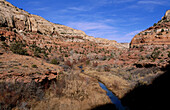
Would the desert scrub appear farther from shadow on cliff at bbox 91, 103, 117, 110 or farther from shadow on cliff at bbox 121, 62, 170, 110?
shadow on cliff at bbox 121, 62, 170, 110

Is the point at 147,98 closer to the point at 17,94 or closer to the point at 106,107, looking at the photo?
the point at 106,107

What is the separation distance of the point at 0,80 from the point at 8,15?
126 ft

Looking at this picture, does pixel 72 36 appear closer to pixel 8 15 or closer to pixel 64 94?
pixel 8 15

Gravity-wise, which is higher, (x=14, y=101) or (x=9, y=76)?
(x=9, y=76)

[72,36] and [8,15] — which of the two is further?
[72,36]

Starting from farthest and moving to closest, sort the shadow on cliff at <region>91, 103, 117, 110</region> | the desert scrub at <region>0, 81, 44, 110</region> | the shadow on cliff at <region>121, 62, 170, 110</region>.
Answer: the shadow on cliff at <region>91, 103, 117, 110</region>
the shadow on cliff at <region>121, 62, 170, 110</region>
the desert scrub at <region>0, 81, 44, 110</region>

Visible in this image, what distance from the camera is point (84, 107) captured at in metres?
7.76

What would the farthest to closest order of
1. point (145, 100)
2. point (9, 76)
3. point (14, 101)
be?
point (145, 100) → point (9, 76) → point (14, 101)

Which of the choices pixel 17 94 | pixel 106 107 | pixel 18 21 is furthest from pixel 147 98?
pixel 18 21

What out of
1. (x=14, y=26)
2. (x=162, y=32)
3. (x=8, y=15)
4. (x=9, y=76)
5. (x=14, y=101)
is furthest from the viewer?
(x=14, y=26)

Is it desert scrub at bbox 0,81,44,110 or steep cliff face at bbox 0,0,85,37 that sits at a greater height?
steep cliff face at bbox 0,0,85,37

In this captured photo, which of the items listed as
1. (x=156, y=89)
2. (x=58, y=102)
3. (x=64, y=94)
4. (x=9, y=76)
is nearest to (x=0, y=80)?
(x=9, y=76)

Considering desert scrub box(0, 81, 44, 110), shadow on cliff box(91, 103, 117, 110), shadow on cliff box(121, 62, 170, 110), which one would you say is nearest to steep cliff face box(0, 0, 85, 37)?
Result: desert scrub box(0, 81, 44, 110)

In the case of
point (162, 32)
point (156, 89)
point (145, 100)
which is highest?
point (162, 32)
